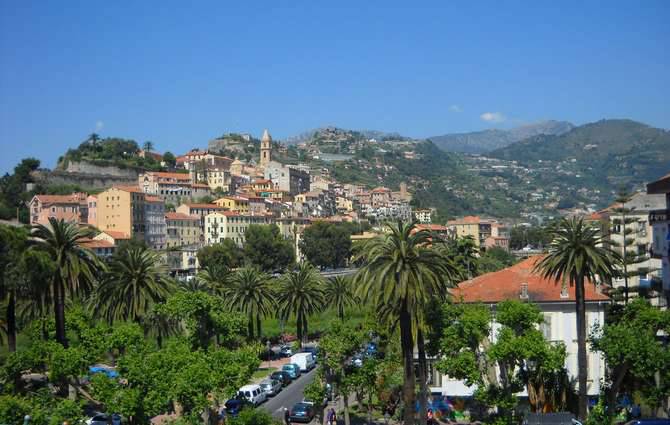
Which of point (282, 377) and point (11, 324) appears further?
point (282, 377)

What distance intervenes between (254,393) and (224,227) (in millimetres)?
106577

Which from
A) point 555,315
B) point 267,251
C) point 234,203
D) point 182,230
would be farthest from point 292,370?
point 234,203

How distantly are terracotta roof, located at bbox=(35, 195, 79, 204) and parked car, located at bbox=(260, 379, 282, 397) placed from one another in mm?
102315

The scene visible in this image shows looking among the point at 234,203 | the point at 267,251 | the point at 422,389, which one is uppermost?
the point at 234,203

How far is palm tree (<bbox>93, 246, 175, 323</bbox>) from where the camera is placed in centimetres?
4256

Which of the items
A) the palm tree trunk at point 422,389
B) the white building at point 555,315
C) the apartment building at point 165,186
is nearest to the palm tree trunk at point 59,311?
the palm tree trunk at point 422,389

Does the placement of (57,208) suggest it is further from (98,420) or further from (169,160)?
(98,420)

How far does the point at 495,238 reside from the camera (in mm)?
197500

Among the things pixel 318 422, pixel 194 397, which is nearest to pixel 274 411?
pixel 318 422

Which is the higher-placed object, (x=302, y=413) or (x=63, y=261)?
(x=63, y=261)

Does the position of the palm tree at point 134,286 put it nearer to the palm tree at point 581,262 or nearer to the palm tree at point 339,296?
the palm tree at point 339,296

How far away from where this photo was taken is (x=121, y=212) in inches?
5276

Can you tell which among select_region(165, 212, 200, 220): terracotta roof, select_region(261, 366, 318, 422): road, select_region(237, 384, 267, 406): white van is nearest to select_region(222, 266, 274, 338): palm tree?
select_region(261, 366, 318, 422): road

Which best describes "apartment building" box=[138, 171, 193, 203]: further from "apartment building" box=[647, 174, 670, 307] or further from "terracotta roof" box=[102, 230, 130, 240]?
"apartment building" box=[647, 174, 670, 307]
